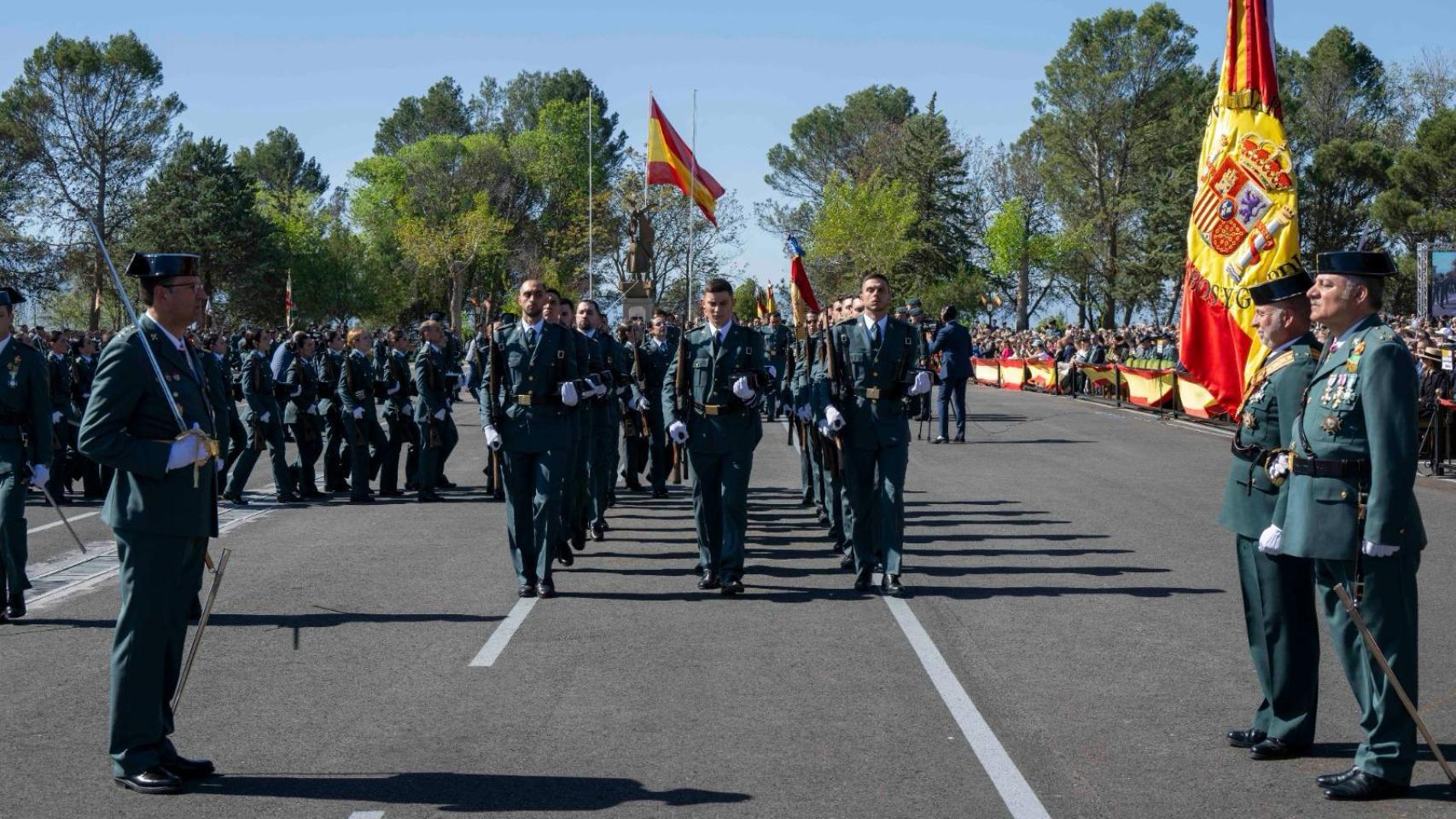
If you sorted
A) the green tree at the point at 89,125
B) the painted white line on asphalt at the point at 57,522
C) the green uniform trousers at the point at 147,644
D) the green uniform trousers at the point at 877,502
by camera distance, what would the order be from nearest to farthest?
1. the green uniform trousers at the point at 147,644
2. the green uniform trousers at the point at 877,502
3. the painted white line on asphalt at the point at 57,522
4. the green tree at the point at 89,125

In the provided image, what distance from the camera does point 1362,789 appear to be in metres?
5.52

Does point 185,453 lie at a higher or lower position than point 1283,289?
lower

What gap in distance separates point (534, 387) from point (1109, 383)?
27609 millimetres

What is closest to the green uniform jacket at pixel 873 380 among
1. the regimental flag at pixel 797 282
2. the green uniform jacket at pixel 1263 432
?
the regimental flag at pixel 797 282

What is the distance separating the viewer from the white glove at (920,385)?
1008cm

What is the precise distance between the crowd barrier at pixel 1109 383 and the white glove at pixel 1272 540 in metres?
14.0

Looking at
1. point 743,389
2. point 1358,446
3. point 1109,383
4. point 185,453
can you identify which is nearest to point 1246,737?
point 1358,446

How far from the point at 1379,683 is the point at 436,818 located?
3.53m

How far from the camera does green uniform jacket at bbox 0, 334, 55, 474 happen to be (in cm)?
912

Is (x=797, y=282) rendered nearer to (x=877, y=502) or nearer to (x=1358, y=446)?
(x=877, y=502)

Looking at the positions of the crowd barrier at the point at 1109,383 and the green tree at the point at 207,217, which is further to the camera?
the green tree at the point at 207,217

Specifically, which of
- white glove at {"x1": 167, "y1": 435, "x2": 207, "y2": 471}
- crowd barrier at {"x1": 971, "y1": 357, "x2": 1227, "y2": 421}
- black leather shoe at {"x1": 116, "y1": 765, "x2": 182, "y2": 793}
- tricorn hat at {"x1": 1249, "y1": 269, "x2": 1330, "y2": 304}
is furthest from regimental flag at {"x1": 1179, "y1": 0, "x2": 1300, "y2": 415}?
black leather shoe at {"x1": 116, "y1": 765, "x2": 182, "y2": 793}

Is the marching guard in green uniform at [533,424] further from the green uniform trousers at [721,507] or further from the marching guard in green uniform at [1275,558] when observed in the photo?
the marching guard in green uniform at [1275,558]

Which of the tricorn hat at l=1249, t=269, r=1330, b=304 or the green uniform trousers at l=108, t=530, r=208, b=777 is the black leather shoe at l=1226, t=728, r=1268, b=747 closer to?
the tricorn hat at l=1249, t=269, r=1330, b=304
